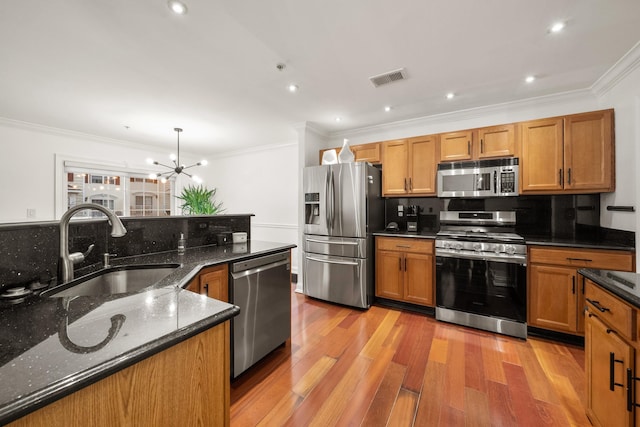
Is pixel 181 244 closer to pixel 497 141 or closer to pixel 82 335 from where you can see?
pixel 82 335

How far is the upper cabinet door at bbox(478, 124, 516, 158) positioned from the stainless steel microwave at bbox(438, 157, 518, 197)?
3.3 inches

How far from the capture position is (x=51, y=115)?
11.4ft

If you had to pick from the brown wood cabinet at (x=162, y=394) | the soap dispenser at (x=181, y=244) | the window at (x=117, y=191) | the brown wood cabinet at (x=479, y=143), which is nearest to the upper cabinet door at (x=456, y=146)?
the brown wood cabinet at (x=479, y=143)

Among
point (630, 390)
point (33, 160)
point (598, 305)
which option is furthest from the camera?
point (33, 160)

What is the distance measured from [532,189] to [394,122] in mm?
1893

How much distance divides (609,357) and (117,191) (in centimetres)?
661

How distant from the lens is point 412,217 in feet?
11.5

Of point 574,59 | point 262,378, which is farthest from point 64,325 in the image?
point 574,59

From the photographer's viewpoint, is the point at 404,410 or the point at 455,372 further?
the point at 455,372

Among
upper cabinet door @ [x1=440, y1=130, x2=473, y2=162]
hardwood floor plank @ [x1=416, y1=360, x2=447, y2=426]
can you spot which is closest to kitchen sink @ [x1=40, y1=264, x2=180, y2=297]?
hardwood floor plank @ [x1=416, y1=360, x2=447, y2=426]

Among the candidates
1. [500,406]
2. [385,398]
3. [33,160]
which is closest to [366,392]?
[385,398]

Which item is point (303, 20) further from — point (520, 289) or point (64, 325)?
point (520, 289)

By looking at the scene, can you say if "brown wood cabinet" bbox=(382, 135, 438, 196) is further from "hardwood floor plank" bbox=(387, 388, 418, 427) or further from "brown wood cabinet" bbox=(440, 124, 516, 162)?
"hardwood floor plank" bbox=(387, 388, 418, 427)

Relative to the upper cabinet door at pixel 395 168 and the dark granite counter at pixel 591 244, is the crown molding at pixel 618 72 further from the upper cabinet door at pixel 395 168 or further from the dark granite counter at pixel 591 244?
the upper cabinet door at pixel 395 168
